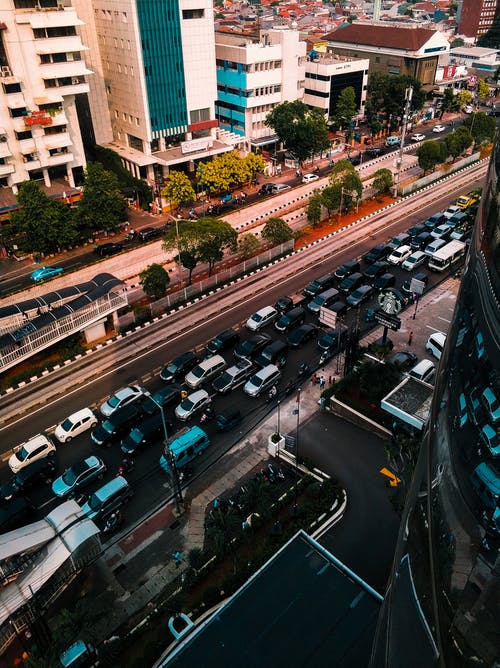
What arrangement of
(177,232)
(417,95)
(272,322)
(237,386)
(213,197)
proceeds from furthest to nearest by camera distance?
1. (417,95)
2. (213,197)
3. (177,232)
4. (272,322)
5. (237,386)

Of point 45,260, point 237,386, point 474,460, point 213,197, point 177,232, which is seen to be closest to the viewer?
point 474,460

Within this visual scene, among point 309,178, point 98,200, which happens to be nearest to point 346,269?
point 98,200

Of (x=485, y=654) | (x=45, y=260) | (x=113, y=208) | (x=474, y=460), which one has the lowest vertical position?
(x=45, y=260)

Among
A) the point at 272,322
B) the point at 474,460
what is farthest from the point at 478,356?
the point at 272,322

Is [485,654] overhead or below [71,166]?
overhead

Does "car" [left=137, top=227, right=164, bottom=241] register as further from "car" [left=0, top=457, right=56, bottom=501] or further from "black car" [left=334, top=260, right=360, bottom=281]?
"car" [left=0, top=457, right=56, bottom=501]

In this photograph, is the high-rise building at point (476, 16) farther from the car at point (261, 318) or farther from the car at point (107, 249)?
the car at point (261, 318)

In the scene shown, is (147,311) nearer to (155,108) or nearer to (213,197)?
(213,197)
